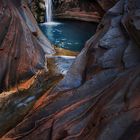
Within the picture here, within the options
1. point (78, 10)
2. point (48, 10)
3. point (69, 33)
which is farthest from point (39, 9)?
point (69, 33)

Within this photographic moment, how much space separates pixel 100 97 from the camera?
6.17m

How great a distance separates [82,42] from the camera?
79.2ft

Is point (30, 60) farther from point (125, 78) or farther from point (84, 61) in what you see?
point (125, 78)

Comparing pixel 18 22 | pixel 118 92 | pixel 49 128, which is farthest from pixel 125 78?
pixel 18 22

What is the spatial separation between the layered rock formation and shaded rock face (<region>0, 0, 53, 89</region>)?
4.81m

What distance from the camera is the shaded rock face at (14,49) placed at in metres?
13.4

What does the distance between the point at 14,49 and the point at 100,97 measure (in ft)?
27.4

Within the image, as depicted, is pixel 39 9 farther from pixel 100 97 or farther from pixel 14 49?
pixel 100 97

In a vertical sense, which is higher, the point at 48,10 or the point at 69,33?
the point at 48,10

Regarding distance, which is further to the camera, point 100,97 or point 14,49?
point 14,49

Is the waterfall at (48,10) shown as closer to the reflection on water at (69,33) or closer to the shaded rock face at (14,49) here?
the reflection on water at (69,33)

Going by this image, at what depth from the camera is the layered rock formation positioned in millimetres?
5137

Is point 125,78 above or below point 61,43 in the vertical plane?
above

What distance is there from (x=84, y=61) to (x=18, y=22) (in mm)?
7080
